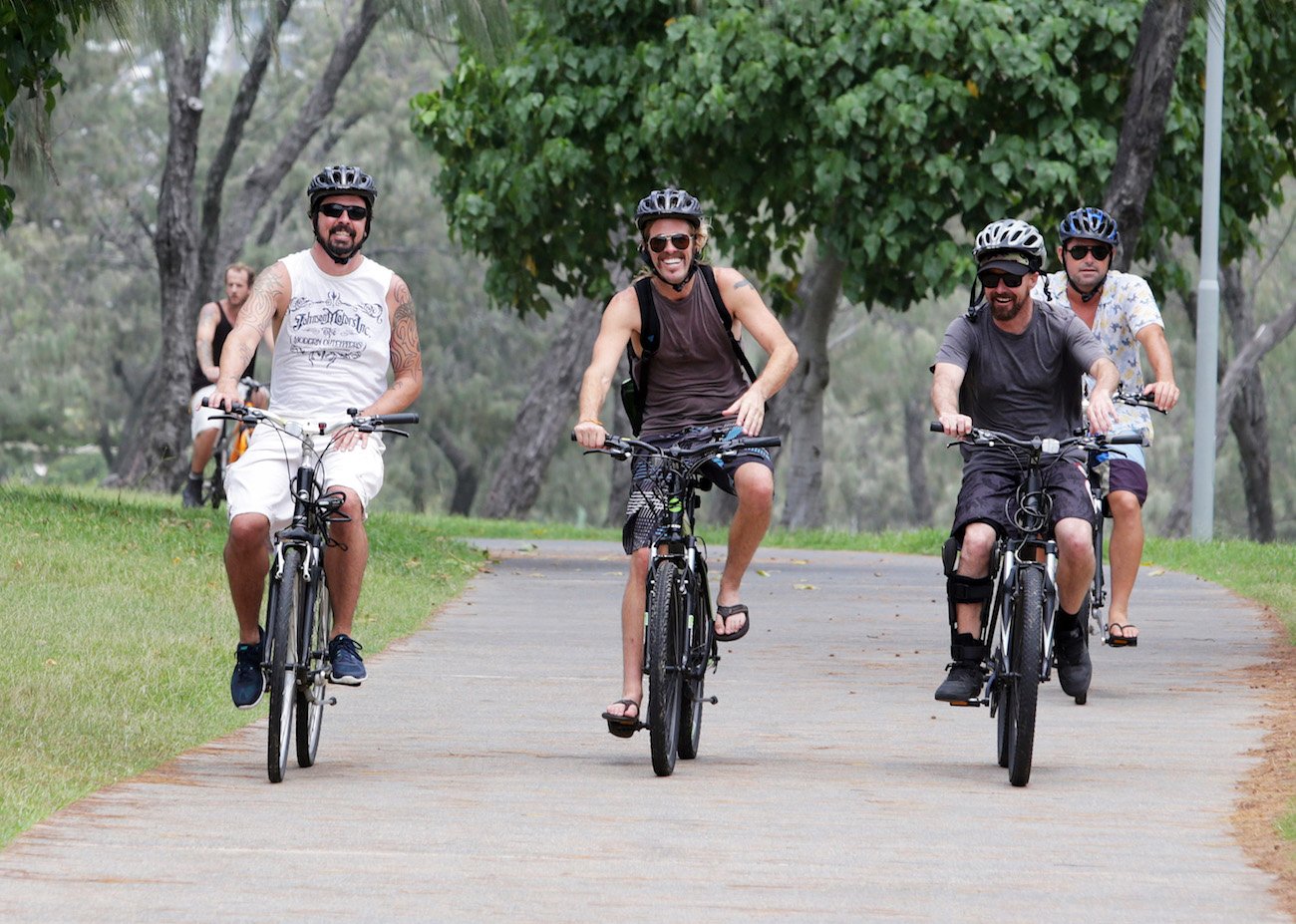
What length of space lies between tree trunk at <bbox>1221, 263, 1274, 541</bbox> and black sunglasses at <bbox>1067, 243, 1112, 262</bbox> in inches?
1117

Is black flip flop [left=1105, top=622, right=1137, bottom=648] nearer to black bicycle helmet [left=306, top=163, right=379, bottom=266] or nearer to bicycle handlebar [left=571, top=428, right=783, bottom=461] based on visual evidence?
bicycle handlebar [left=571, top=428, right=783, bottom=461]

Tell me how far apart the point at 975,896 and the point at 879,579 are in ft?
36.8

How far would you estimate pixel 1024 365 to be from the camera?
8.45 m

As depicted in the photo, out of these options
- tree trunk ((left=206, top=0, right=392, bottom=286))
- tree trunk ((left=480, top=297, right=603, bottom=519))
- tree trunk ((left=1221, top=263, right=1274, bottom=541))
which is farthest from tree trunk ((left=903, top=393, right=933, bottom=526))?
tree trunk ((left=206, top=0, right=392, bottom=286))

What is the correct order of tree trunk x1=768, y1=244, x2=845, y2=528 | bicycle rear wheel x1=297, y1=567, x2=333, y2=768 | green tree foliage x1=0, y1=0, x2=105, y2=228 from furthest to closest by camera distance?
tree trunk x1=768, y1=244, x2=845, y2=528 < green tree foliage x1=0, y1=0, x2=105, y2=228 < bicycle rear wheel x1=297, y1=567, x2=333, y2=768

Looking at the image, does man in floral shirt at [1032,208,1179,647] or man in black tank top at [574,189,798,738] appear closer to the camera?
man in black tank top at [574,189,798,738]

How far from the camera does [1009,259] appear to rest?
8211 mm

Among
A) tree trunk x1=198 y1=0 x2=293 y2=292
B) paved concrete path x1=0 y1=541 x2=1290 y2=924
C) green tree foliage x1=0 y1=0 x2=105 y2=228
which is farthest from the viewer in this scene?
tree trunk x1=198 y1=0 x2=293 y2=292

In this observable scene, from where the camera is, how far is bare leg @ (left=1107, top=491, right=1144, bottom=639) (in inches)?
412

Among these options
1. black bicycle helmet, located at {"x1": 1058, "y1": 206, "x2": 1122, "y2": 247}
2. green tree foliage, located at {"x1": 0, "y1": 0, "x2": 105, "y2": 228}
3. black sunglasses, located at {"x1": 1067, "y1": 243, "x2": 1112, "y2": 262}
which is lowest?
black sunglasses, located at {"x1": 1067, "y1": 243, "x2": 1112, "y2": 262}

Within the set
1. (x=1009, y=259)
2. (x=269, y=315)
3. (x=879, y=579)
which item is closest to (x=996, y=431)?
(x=1009, y=259)

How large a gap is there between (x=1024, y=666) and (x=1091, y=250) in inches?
131

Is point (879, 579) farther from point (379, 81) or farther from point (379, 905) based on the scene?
point (379, 81)

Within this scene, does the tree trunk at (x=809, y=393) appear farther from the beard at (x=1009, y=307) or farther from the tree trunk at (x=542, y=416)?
the beard at (x=1009, y=307)
